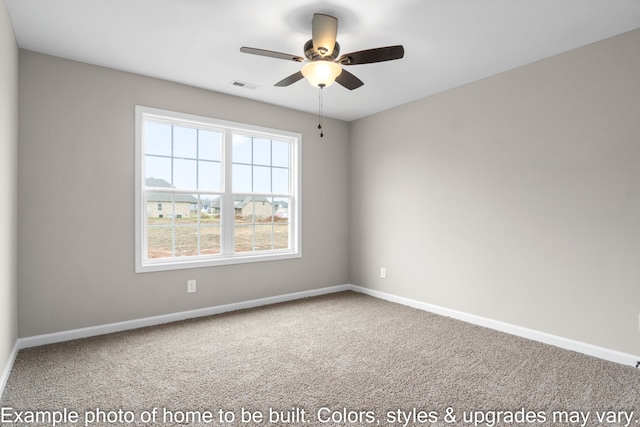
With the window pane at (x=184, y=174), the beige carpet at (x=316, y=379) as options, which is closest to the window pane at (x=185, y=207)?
the window pane at (x=184, y=174)

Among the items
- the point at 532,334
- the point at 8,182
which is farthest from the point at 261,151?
the point at 532,334

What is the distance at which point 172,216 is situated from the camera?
3.73 metres

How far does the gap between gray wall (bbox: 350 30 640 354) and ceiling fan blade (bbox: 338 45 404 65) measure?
1635 mm

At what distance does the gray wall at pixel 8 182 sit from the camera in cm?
225

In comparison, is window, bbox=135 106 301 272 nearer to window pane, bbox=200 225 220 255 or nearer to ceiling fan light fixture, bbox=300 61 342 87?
window pane, bbox=200 225 220 255

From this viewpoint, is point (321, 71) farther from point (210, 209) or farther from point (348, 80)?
point (210, 209)

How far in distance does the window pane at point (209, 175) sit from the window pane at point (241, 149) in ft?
0.83

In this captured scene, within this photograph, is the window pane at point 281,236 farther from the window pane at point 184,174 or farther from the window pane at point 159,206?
the window pane at point 159,206

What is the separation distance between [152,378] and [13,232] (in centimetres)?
159

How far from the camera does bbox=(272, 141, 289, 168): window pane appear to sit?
14.9 feet

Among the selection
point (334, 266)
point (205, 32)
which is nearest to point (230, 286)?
point (334, 266)

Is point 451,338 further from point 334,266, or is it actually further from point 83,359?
point 83,359

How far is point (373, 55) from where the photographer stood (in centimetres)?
235

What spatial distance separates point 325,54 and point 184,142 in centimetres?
208
